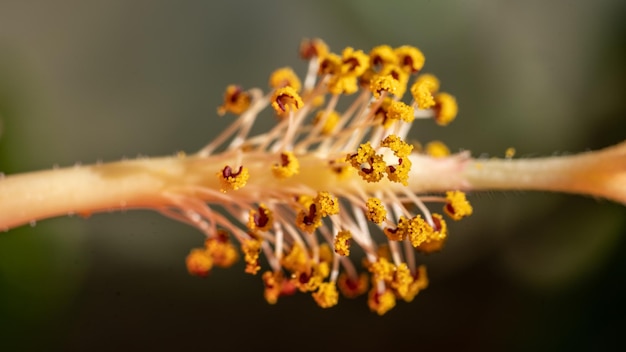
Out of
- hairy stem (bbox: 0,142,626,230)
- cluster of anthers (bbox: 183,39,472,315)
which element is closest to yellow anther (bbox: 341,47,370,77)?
cluster of anthers (bbox: 183,39,472,315)

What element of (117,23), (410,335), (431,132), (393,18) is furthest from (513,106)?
(117,23)

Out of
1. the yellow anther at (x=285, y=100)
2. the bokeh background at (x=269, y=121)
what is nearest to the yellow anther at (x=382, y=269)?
the yellow anther at (x=285, y=100)

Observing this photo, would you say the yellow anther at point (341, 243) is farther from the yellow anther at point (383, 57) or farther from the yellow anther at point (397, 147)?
the yellow anther at point (383, 57)

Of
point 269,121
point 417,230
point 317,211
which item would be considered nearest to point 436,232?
point 417,230

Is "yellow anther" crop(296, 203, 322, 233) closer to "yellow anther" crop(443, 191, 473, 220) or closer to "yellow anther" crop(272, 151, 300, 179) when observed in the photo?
"yellow anther" crop(272, 151, 300, 179)

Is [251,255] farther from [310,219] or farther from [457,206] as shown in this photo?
[457,206]

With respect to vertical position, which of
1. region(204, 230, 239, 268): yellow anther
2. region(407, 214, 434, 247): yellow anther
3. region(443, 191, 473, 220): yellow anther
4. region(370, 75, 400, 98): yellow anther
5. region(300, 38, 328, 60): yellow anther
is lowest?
region(407, 214, 434, 247): yellow anther
